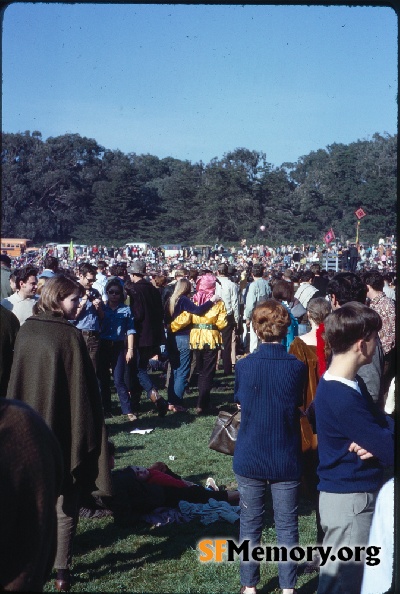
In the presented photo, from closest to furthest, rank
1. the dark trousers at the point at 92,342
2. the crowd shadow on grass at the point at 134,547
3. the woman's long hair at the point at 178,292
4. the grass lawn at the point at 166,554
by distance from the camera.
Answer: the grass lawn at the point at 166,554, the crowd shadow on grass at the point at 134,547, the dark trousers at the point at 92,342, the woman's long hair at the point at 178,292

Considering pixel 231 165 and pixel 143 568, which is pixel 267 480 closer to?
pixel 143 568

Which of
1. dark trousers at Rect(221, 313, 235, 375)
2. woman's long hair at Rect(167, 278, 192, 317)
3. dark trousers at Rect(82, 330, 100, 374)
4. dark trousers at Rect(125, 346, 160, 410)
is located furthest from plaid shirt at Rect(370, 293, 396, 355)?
dark trousers at Rect(221, 313, 235, 375)

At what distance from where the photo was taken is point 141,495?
18.2ft

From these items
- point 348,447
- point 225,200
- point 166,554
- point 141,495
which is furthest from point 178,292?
point 225,200

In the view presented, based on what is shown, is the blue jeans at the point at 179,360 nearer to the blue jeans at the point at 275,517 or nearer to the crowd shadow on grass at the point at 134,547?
A: the crowd shadow on grass at the point at 134,547

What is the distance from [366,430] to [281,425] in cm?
90

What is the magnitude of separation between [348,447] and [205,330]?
5.76 metres

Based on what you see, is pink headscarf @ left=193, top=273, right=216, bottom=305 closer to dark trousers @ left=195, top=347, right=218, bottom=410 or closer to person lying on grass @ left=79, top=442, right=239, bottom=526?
dark trousers @ left=195, top=347, right=218, bottom=410

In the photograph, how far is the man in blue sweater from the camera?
10.4 ft

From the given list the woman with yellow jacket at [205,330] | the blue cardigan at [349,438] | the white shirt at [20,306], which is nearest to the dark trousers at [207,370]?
the woman with yellow jacket at [205,330]

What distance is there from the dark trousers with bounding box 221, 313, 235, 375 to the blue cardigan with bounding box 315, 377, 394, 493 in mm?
8315

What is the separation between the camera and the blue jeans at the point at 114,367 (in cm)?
862

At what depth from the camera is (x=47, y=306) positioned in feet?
13.8

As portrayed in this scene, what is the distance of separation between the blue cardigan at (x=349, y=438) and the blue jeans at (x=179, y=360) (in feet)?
19.1
